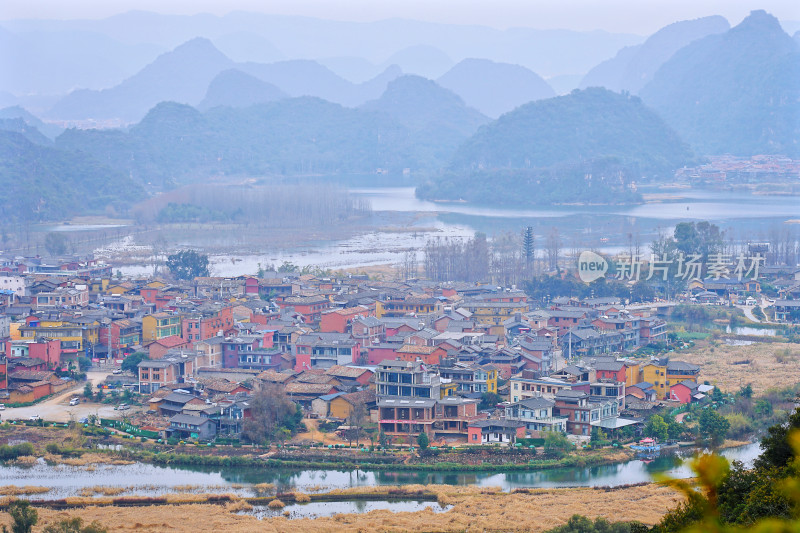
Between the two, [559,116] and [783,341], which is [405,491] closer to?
[783,341]

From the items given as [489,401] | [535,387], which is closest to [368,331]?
[489,401]

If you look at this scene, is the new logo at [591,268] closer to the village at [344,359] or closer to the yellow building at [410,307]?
the village at [344,359]

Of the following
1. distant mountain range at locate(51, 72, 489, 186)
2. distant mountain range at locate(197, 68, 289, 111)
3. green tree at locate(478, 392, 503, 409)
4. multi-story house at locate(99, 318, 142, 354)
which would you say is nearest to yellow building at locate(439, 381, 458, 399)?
green tree at locate(478, 392, 503, 409)

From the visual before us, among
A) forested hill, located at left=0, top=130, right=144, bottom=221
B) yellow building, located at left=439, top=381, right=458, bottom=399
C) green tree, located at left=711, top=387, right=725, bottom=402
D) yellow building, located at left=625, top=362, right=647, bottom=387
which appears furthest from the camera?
forested hill, located at left=0, top=130, right=144, bottom=221

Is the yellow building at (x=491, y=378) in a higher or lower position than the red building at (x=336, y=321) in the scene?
lower

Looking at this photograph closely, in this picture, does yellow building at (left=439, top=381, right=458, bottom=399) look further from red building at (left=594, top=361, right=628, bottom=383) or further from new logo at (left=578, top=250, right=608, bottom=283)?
new logo at (left=578, top=250, right=608, bottom=283)

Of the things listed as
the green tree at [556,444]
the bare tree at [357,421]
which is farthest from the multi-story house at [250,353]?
the green tree at [556,444]

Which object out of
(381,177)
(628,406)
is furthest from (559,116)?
(628,406)
